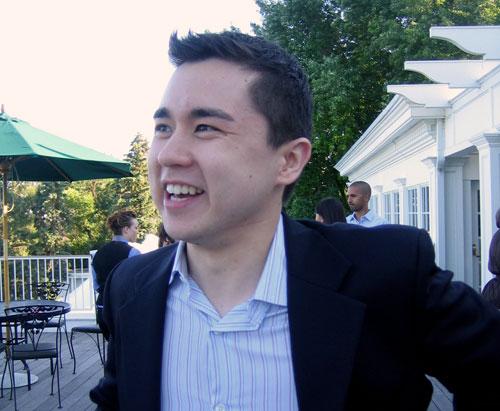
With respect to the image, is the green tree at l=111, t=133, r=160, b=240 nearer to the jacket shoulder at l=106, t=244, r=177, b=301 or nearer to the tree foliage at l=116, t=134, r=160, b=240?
the tree foliage at l=116, t=134, r=160, b=240

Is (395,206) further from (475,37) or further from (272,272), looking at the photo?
(272,272)

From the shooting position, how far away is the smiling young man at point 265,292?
127 centimetres

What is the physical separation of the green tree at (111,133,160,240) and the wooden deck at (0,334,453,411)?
2866cm

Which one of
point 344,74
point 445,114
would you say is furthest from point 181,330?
point 344,74

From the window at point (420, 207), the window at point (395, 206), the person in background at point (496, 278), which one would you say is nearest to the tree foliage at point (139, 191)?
the window at point (395, 206)

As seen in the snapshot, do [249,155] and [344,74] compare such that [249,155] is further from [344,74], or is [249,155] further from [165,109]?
[344,74]

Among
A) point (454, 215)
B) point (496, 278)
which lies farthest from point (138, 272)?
point (454, 215)

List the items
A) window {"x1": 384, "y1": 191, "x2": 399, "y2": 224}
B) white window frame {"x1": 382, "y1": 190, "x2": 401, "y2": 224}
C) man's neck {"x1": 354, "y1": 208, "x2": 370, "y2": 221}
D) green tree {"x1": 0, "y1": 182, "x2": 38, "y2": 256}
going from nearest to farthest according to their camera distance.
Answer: man's neck {"x1": 354, "y1": 208, "x2": 370, "y2": 221}, white window frame {"x1": 382, "y1": 190, "x2": 401, "y2": 224}, window {"x1": 384, "y1": 191, "x2": 399, "y2": 224}, green tree {"x1": 0, "y1": 182, "x2": 38, "y2": 256}

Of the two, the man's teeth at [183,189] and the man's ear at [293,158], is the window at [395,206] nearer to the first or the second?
the man's ear at [293,158]

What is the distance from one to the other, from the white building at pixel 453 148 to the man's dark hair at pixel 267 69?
196 inches

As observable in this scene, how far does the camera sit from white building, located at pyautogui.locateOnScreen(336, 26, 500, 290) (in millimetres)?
6520

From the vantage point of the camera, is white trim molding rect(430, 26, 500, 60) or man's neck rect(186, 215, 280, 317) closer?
man's neck rect(186, 215, 280, 317)

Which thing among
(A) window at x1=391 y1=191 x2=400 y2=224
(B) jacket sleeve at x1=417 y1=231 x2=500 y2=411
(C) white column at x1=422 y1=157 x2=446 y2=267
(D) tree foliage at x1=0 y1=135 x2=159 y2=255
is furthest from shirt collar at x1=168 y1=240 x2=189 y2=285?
(D) tree foliage at x1=0 y1=135 x2=159 y2=255

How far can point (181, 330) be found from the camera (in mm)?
1448
